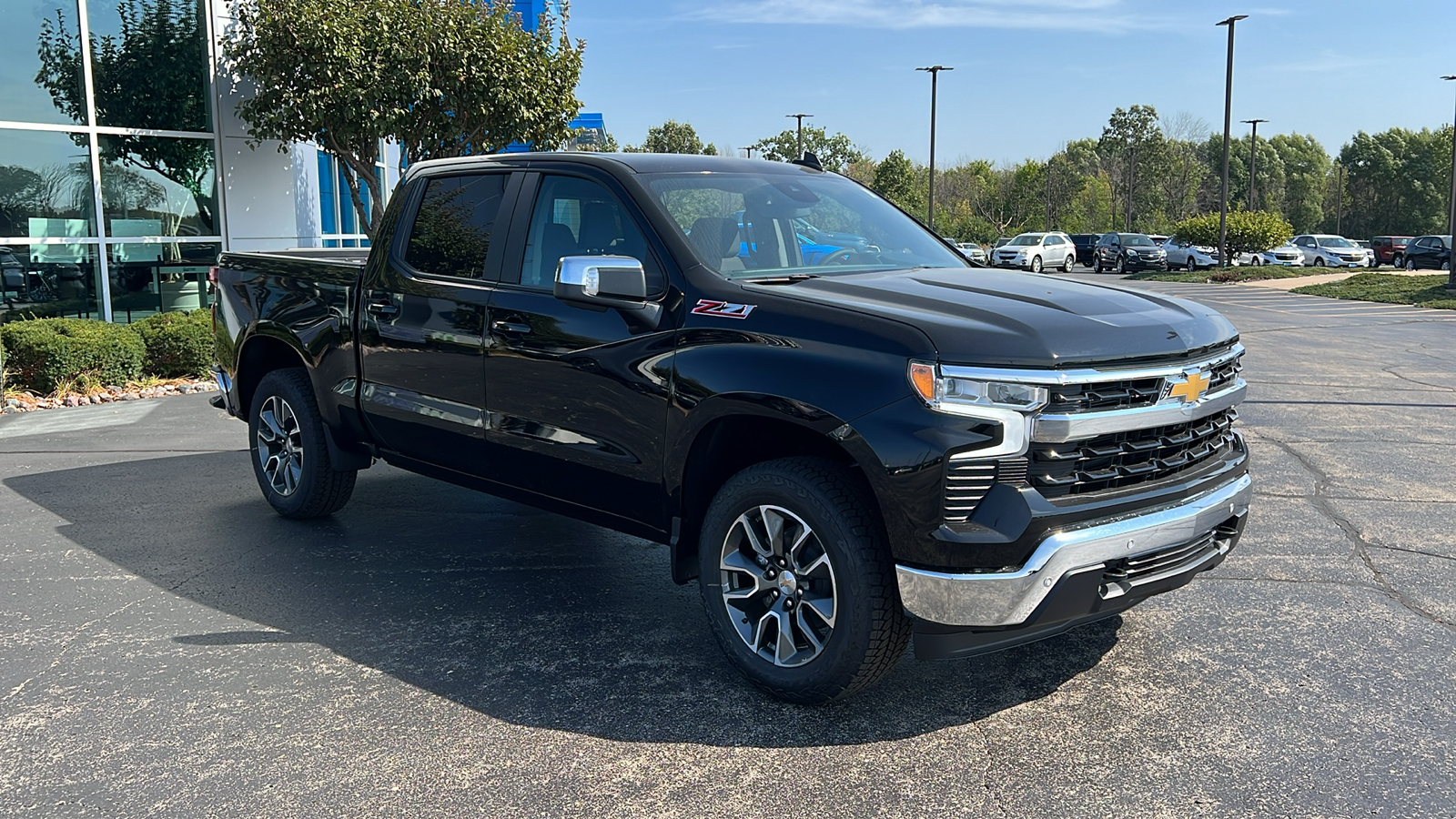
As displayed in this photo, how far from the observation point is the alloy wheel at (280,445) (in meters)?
6.27

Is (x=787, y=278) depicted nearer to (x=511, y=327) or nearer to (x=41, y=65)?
(x=511, y=327)

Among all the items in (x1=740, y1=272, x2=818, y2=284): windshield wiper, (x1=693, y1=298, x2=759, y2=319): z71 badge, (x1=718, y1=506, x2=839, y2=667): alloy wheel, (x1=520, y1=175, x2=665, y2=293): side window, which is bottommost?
(x1=718, y1=506, x2=839, y2=667): alloy wheel

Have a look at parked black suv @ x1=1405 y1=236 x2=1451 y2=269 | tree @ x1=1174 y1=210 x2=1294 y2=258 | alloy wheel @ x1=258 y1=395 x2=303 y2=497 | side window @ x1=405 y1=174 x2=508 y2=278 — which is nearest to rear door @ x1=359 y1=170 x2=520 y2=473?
side window @ x1=405 y1=174 x2=508 y2=278

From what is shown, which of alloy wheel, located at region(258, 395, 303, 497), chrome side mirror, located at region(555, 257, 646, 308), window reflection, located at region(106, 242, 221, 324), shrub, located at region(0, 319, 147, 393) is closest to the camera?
chrome side mirror, located at region(555, 257, 646, 308)

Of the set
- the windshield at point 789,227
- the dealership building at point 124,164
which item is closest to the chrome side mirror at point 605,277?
the windshield at point 789,227

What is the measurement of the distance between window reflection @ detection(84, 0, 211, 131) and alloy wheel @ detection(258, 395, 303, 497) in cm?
984

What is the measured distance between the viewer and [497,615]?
16.0 feet

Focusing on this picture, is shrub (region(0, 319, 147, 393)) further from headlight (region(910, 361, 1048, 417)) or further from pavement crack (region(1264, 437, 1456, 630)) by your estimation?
pavement crack (region(1264, 437, 1456, 630))

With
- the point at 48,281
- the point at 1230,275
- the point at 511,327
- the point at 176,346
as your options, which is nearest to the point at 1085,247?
the point at 1230,275

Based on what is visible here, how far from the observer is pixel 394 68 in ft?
48.4

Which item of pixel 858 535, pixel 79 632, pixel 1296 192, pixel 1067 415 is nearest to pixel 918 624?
pixel 858 535

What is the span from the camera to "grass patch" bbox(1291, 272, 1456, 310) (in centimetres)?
2511

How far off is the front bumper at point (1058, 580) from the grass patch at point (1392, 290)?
78.3 feet

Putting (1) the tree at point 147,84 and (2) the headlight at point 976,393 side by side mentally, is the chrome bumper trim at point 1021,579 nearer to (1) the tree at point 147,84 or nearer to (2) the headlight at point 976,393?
(2) the headlight at point 976,393
